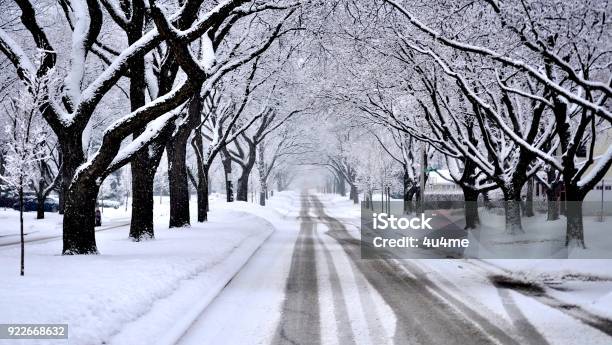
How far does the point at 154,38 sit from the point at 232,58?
634 cm

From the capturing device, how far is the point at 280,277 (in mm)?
11672

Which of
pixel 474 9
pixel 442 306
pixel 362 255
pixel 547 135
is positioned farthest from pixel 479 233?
pixel 442 306

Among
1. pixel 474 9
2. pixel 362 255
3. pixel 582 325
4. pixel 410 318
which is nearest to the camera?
pixel 582 325

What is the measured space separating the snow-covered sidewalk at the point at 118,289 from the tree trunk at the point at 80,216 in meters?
0.51

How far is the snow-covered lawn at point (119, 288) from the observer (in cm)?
618

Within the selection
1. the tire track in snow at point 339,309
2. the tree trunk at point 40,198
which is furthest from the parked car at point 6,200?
the tire track in snow at point 339,309

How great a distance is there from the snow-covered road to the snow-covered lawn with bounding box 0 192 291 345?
16.1 inches

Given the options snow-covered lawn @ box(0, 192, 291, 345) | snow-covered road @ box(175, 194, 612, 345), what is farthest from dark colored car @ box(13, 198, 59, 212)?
snow-covered road @ box(175, 194, 612, 345)

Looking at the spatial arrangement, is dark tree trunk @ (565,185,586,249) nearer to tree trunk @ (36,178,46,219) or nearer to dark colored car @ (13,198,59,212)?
tree trunk @ (36,178,46,219)

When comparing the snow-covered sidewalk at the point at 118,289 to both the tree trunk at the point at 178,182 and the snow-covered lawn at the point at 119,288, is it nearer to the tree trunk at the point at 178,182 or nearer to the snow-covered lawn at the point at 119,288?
the snow-covered lawn at the point at 119,288

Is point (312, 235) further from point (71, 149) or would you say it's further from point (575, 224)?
point (71, 149)

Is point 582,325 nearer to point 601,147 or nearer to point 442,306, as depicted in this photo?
point 442,306

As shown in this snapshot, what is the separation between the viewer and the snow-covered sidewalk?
6.17m

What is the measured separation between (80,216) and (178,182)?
8.73 meters
